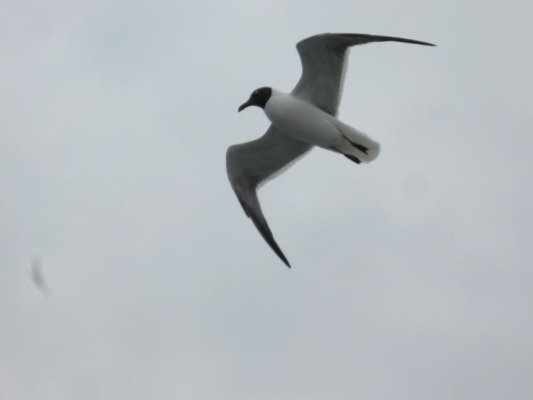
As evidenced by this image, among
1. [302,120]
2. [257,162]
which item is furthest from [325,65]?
[257,162]

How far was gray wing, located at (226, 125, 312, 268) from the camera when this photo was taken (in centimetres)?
1453

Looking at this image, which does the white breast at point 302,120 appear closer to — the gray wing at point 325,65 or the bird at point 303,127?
the bird at point 303,127

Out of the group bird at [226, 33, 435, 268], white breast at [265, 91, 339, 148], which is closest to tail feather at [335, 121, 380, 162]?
bird at [226, 33, 435, 268]

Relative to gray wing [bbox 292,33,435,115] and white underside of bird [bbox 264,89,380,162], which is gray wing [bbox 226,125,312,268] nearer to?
white underside of bird [bbox 264,89,380,162]

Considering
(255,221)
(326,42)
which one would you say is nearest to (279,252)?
(255,221)

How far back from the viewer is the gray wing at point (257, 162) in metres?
14.5

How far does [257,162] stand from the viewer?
48.2 ft

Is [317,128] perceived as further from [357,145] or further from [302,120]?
[357,145]

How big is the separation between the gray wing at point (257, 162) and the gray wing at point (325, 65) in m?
0.77

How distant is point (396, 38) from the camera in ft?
41.8

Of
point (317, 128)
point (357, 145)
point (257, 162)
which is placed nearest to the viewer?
point (317, 128)

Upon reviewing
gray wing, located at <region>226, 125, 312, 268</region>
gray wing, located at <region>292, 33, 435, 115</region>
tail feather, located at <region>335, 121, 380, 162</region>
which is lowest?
→ tail feather, located at <region>335, 121, 380, 162</region>

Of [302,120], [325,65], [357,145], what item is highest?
[325,65]

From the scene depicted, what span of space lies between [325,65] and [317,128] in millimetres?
722
